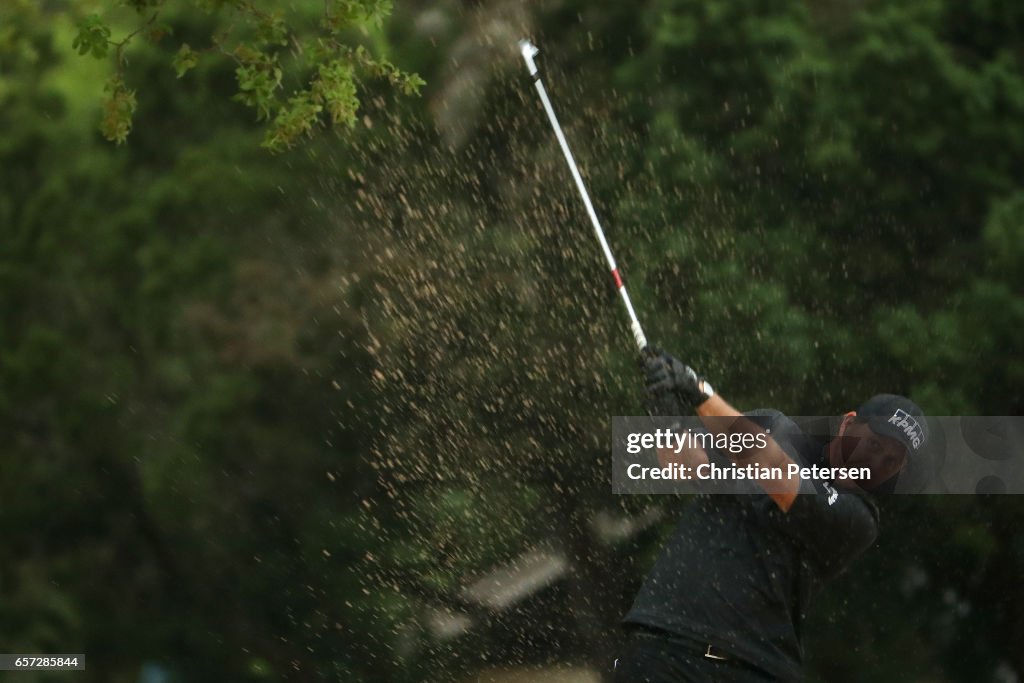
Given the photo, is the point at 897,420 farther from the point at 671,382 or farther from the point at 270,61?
the point at 270,61

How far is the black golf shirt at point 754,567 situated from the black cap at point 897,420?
201 mm

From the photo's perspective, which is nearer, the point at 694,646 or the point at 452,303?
the point at 694,646

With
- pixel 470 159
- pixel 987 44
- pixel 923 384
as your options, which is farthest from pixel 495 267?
pixel 987 44

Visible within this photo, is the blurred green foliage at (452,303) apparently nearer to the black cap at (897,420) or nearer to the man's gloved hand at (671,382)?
the man's gloved hand at (671,382)

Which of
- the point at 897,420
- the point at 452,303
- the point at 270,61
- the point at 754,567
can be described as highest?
the point at 452,303

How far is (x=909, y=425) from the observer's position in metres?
3.91

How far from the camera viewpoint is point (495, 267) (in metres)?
7.66

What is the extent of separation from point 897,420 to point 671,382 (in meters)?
0.70

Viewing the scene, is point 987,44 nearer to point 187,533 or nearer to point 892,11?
point 892,11

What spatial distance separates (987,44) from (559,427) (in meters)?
3.09

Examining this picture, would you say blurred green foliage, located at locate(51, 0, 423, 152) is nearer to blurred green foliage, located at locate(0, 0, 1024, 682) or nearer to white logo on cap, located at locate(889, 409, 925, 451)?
blurred green foliage, located at locate(0, 0, 1024, 682)

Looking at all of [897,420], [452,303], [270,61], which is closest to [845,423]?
[897,420]

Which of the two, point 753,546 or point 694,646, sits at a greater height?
point 753,546

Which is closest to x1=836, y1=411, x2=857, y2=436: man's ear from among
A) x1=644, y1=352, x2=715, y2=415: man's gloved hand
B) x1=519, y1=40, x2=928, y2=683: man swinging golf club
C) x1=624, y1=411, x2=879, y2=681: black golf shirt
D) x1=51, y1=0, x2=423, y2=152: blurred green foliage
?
x1=519, y1=40, x2=928, y2=683: man swinging golf club
